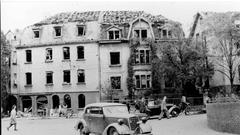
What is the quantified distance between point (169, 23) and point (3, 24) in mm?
22658

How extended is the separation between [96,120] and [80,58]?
19.4m

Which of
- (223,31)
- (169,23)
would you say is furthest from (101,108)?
(169,23)

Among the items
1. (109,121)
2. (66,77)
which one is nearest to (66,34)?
(66,77)

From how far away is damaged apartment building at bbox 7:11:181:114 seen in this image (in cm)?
3566

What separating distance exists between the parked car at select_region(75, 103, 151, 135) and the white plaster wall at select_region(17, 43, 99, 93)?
56.8 feet

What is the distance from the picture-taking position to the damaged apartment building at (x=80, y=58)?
35656mm

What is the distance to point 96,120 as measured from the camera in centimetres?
1727

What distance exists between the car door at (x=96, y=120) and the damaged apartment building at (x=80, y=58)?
16288 mm

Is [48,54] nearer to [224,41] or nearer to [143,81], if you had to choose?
[143,81]

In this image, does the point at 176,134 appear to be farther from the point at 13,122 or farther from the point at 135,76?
the point at 135,76

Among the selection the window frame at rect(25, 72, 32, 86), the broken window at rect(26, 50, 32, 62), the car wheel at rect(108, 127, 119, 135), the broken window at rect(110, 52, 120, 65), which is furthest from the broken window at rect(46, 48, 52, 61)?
the car wheel at rect(108, 127, 119, 135)

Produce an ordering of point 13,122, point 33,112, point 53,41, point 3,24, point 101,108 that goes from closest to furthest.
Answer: point 3,24 → point 101,108 → point 13,122 → point 33,112 → point 53,41

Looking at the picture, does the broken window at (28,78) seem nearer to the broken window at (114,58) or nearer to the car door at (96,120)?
the broken window at (114,58)

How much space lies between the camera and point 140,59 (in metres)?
38.8
